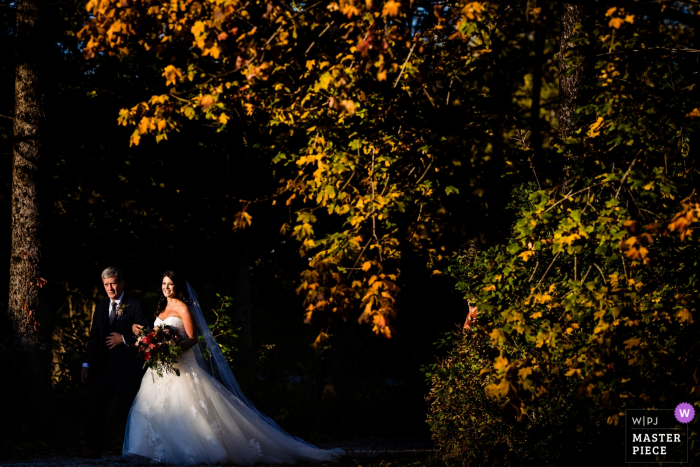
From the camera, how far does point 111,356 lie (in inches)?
352

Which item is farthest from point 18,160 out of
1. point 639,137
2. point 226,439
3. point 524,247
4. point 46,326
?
point 639,137

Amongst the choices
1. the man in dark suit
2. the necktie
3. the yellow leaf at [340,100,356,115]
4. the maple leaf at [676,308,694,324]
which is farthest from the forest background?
the necktie

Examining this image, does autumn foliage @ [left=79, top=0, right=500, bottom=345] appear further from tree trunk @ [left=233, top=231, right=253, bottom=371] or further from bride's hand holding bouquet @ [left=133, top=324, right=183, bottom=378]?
tree trunk @ [left=233, top=231, right=253, bottom=371]

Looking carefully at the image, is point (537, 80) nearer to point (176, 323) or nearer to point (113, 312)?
point (176, 323)

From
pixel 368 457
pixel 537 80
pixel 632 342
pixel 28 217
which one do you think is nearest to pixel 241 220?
pixel 632 342

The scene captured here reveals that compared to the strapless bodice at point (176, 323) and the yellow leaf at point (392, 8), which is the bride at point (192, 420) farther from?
the yellow leaf at point (392, 8)

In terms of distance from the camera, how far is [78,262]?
12578mm

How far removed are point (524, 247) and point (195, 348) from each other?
4599 mm

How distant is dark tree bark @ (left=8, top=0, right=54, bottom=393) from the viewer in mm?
9883

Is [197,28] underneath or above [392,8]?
above

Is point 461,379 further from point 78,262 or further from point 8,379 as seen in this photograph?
point 78,262

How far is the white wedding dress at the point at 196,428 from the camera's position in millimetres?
8328

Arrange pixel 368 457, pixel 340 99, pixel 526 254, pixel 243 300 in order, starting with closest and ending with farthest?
pixel 526 254, pixel 340 99, pixel 368 457, pixel 243 300

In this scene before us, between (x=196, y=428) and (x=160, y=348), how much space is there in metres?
0.99
